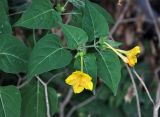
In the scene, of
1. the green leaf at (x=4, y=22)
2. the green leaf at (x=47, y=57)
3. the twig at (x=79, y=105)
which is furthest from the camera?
the twig at (x=79, y=105)

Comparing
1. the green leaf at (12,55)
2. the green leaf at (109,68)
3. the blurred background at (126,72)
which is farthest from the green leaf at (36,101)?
the blurred background at (126,72)

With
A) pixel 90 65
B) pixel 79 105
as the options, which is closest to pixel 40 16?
pixel 90 65

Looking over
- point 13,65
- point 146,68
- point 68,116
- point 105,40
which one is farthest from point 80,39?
point 146,68

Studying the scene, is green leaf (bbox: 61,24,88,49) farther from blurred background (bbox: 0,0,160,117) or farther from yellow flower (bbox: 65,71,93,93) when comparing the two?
blurred background (bbox: 0,0,160,117)

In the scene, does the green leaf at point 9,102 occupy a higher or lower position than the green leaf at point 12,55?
lower

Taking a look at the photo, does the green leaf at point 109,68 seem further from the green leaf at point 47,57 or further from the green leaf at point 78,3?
the green leaf at point 78,3

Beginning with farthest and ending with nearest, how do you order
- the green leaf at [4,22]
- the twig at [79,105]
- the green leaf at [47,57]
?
the twig at [79,105], the green leaf at [4,22], the green leaf at [47,57]
